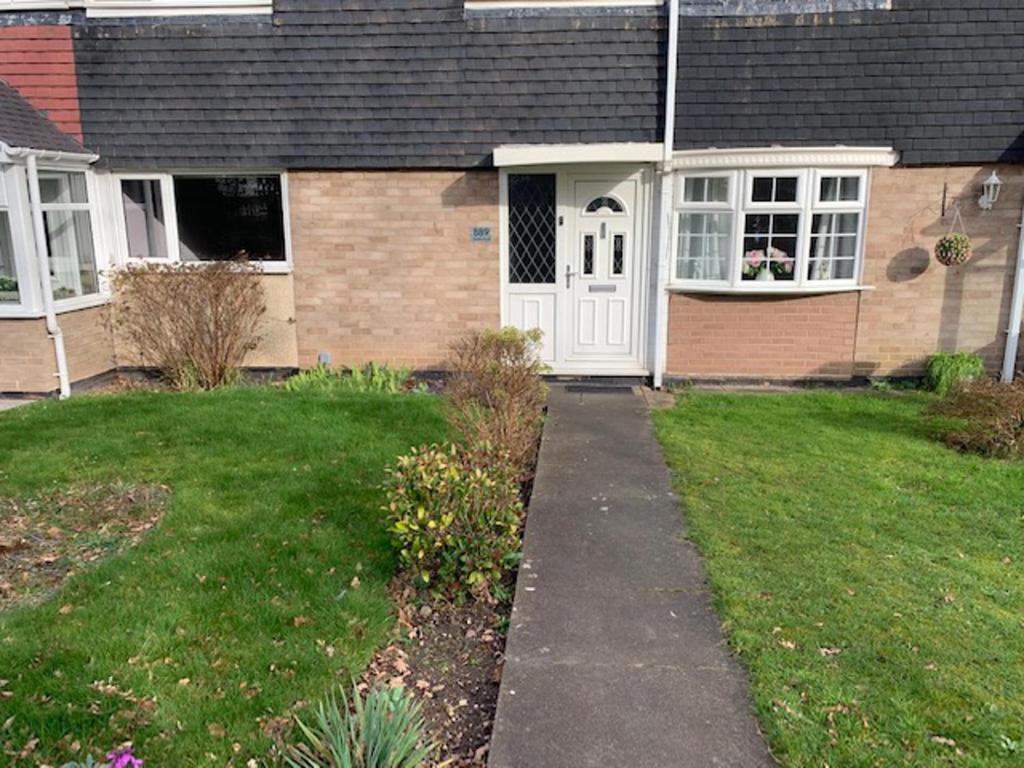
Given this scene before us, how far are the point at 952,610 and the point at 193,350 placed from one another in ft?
26.7

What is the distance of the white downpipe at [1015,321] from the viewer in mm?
8734

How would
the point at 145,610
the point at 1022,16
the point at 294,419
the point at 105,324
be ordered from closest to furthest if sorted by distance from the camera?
the point at 145,610 → the point at 294,419 → the point at 1022,16 → the point at 105,324

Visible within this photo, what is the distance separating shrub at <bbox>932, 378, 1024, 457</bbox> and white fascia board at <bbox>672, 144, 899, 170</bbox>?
313 cm

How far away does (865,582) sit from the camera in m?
4.27

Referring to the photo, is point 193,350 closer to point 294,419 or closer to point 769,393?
point 294,419

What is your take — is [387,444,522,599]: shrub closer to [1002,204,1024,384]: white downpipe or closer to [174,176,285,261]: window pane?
[174,176,285,261]: window pane

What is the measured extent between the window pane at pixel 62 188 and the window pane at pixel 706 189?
24.8 feet

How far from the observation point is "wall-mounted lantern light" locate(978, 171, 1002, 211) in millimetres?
8578

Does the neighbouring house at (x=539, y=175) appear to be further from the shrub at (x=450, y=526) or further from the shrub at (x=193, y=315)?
the shrub at (x=450, y=526)

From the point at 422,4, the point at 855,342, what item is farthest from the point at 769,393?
the point at 422,4

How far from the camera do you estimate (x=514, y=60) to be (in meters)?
8.87

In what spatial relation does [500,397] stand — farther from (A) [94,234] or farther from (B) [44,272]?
(A) [94,234]

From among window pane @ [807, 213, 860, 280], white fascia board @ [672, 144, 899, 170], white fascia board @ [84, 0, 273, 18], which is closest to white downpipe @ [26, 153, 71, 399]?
white fascia board @ [84, 0, 273, 18]

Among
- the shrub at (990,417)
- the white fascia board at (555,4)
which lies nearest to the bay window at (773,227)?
the white fascia board at (555,4)
